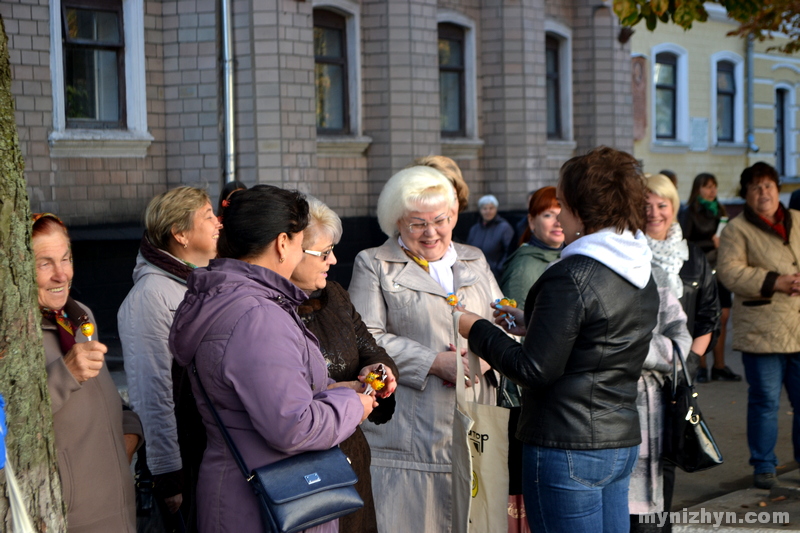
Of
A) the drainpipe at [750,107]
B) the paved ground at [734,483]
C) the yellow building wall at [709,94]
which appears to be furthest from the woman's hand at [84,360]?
the drainpipe at [750,107]

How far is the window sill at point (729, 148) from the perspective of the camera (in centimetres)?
2055

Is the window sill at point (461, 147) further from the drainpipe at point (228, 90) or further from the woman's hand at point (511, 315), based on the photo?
the woman's hand at point (511, 315)

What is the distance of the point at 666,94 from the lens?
768 inches

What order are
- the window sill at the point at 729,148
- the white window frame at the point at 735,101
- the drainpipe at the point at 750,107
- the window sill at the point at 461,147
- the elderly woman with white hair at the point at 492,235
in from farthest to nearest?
the drainpipe at the point at 750,107 < the window sill at the point at 729,148 < the white window frame at the point at 735,101 < the window sill at the point at 461,147 < the elderly woman with white hair at the point at 492,235

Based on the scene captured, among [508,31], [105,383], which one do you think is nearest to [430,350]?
[105,383]

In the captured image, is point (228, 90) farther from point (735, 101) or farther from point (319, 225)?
point (735, 101)

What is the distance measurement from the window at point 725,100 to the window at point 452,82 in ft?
27.2

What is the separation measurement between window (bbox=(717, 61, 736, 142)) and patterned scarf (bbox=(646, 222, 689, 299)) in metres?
17.1

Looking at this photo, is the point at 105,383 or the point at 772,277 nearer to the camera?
the point at 105,383

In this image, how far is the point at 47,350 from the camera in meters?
2.94

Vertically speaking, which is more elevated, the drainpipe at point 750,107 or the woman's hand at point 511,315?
the drainpipe at point 750,107

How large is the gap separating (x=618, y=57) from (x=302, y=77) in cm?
761

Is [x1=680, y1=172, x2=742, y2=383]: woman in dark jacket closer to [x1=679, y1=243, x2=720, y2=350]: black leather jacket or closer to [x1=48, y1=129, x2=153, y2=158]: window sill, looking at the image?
[x1=679, y1=243, x2=720, y2=350]: black leather jacket

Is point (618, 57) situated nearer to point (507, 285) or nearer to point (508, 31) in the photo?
point (508, 31)
